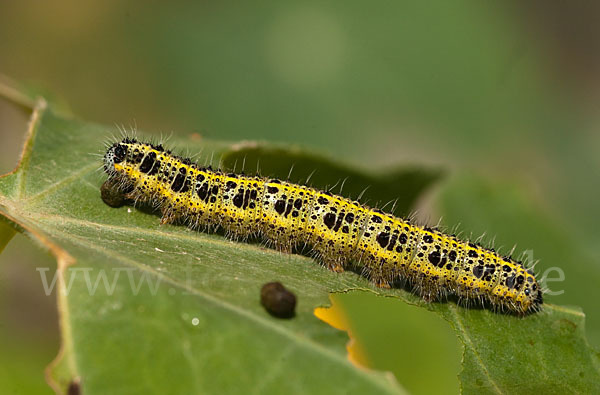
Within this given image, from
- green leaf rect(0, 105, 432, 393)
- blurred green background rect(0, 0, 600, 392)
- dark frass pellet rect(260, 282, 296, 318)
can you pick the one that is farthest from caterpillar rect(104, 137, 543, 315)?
blurred green background rect(0, 0, 600, 392)

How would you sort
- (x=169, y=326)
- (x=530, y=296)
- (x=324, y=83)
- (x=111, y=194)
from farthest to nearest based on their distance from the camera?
1. (x=324, y=83)
2. (x=530, y=296)
3. (x=111, y=194)
4. (x=169, y=326)

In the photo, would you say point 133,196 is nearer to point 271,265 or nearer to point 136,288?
point 271,265

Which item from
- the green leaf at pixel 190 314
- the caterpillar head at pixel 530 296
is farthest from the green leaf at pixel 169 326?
the caterpillar head at pixel 530 296

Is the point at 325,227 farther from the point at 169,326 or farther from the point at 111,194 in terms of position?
the point at 169,326

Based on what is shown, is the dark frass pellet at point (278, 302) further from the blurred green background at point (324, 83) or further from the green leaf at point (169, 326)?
the blurred green background at point (324, 83)

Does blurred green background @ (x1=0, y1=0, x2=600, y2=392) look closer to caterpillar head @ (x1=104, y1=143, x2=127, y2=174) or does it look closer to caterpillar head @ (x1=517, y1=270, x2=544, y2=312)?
caterpillar head @ (x1=517, y1=270, x2=544, y2=312)

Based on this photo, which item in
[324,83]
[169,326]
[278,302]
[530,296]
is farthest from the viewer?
[324,83]

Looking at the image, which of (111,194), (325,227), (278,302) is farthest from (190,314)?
(325,227)
